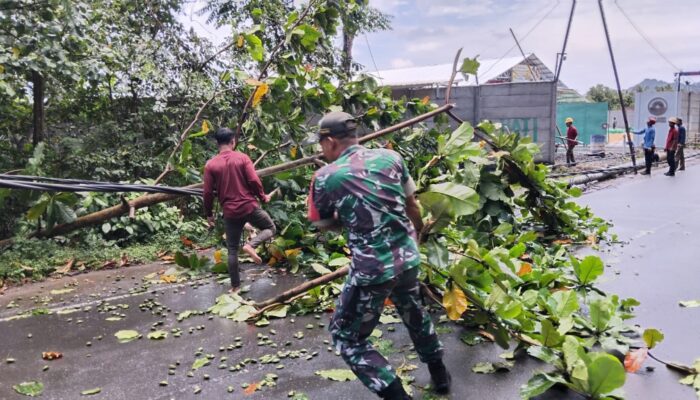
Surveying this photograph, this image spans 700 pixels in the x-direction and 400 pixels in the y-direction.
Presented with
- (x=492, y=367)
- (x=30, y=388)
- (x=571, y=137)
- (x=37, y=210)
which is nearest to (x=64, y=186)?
(x=30, y=388)

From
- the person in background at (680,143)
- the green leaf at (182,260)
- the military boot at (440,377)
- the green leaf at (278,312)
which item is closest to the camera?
the military boot at (440,377)

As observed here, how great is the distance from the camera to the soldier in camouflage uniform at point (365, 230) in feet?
9.76

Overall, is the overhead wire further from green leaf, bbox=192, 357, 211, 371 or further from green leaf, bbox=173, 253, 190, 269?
green leaf, bbox=173, 253, 190, 269

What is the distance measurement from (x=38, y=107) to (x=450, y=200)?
7.12 meters

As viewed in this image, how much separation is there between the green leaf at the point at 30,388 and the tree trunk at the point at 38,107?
5652 mm

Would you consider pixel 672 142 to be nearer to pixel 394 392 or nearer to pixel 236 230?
pixel 236 230

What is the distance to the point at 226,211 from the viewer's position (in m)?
5.49

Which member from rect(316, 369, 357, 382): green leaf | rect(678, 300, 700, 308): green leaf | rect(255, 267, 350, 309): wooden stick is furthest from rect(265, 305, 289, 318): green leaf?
rect(678, 300, 700, 308): green leaf

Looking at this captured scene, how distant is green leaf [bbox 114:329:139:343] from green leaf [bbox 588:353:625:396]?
3.52m

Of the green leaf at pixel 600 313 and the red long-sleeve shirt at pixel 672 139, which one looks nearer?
the green leaf at pixel 600 313

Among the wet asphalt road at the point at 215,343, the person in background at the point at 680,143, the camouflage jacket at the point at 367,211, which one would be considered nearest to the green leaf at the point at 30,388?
the wet asphalt road at the point at 215,343

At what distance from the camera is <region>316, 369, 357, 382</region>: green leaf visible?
3.74 m

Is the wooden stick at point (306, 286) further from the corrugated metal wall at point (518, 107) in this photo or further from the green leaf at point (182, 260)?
the corrugated metal wall at point (518, 107)

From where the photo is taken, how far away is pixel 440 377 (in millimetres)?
3475
